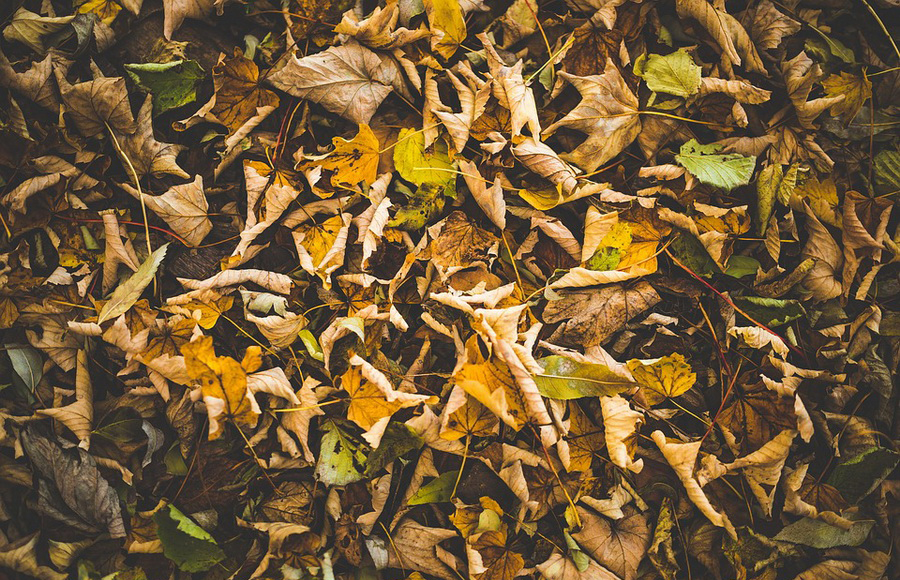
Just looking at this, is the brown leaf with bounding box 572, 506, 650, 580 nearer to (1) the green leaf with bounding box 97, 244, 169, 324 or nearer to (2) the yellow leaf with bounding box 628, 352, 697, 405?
(2) the yellow leaf with bounding box 628, 352, 697, 405

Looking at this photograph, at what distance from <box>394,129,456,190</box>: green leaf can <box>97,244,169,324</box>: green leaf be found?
2.39 feet

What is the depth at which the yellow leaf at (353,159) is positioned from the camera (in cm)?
147

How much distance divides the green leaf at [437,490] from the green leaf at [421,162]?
81cm

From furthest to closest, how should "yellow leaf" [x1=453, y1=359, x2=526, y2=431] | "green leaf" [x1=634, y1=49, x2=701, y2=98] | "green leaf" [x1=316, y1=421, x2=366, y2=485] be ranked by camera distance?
"green leaf" [x1=634, y1=49, x2=701, y2=98] < "green leaf" [x1=316, y1=421, x2=366, y2=485] < "yellow leaf" [x1=453, y1=359, x2=526, y2=431]

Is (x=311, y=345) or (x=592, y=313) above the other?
(x=592, y=313)

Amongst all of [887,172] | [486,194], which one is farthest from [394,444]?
[887,172]

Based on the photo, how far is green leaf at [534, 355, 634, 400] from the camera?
4.70 feet

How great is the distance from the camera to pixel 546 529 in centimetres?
153

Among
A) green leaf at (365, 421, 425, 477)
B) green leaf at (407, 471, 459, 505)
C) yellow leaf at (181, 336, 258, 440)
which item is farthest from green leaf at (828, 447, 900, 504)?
yellow leaf at (181, 336, 258, 440)

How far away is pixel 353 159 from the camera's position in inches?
58.6

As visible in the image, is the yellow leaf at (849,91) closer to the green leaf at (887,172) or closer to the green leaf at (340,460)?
the green leaf at (887,172)

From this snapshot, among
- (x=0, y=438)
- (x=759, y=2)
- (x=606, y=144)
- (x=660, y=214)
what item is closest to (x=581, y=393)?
(x=660, y=214)

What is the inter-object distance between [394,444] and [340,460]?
6.2 inches

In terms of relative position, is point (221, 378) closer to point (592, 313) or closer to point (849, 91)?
point (592, 313)
